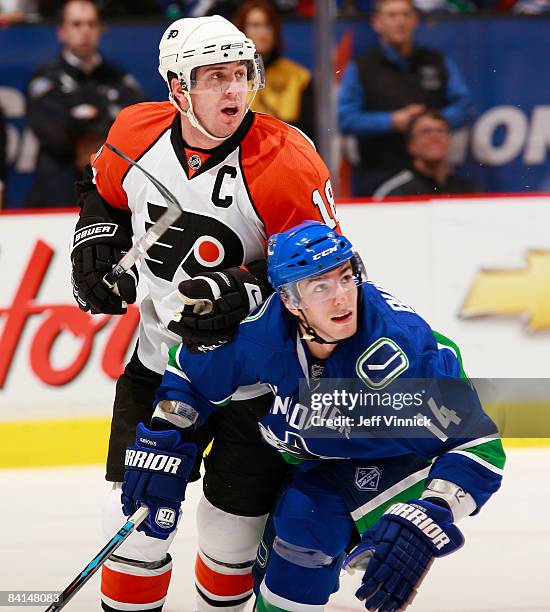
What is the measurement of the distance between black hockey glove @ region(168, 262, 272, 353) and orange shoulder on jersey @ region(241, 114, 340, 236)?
0.17 metres

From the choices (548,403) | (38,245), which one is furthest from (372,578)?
(38,245)

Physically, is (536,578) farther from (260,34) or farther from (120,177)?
(260,34)

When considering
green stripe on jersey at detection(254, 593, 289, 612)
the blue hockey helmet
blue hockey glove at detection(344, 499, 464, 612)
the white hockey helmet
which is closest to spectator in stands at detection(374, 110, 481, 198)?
the white hockey helmet

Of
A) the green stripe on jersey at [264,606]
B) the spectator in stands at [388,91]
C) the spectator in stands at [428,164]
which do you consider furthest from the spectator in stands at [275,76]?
the green stripe on jersey at [264,606]

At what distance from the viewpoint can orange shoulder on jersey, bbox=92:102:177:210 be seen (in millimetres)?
2859

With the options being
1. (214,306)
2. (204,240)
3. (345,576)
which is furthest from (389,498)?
(345,576)

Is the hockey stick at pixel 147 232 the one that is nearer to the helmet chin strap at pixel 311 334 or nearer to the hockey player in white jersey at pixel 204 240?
the hockey player in white jersey at pixel 204 240

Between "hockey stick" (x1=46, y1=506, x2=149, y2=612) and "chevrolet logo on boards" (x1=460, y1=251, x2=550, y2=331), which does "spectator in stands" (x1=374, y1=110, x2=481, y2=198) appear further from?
"hockey stick" (x1=46, y1=506, x2=149, y2=612)

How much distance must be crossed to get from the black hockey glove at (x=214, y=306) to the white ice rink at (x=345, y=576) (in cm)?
91

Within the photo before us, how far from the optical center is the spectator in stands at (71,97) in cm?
476

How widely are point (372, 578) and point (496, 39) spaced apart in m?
3.05

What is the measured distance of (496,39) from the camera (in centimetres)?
485

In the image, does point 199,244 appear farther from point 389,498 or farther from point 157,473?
point 389,498

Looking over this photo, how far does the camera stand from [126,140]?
2871mm
